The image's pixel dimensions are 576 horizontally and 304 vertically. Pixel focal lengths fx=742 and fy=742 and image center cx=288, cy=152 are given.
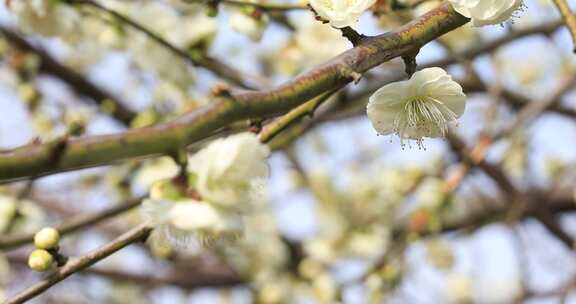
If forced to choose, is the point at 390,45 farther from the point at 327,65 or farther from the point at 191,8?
the point at 191,8

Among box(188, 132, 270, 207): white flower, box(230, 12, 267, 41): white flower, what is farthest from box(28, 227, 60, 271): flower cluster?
box(230, 12, 267, 41): white flower

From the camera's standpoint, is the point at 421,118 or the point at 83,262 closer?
the point at 83,262

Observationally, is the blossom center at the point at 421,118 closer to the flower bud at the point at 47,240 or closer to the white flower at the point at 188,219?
the white flower at the point at 188,219

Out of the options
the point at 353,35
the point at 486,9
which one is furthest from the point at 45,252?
the point at 486,9

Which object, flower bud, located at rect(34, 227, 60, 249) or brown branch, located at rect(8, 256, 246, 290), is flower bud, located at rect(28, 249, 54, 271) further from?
brown branch, located at rect(8, 256, 246, 290)

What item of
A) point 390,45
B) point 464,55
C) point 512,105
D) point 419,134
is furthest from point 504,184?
point 390,45

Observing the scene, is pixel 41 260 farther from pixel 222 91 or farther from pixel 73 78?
pixel 73 78

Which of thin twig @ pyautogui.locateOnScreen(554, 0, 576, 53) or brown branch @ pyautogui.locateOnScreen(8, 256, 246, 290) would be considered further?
brown branch @ pyautogui.locateOnScreen(8, 256, 246, 290)
